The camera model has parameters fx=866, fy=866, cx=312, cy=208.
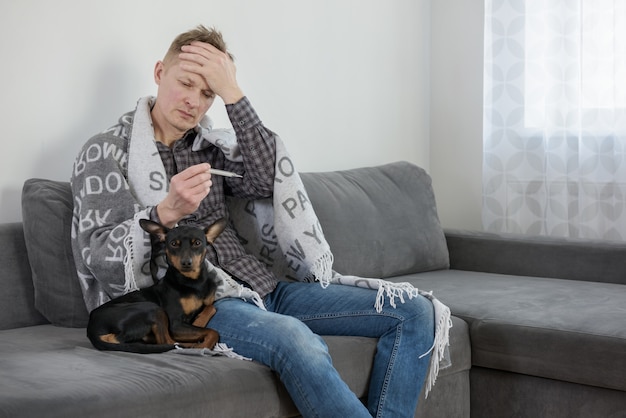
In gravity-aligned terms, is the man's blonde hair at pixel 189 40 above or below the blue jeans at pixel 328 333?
above

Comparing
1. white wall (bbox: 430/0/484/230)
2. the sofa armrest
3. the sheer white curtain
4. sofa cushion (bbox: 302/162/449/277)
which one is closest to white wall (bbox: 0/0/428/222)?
white wall (bbox: 430/0/484/230)

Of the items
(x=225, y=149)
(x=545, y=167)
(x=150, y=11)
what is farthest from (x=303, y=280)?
(x=545, y=167)

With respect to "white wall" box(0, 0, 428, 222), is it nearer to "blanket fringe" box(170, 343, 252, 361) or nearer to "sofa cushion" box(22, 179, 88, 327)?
"sofa cushion" box(22, 179, 88, 327)

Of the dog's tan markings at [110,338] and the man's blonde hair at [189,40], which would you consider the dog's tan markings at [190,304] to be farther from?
the man's blonde hair at [189,40]

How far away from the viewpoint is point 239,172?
2.29m

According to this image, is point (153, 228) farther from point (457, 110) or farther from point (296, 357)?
point (457, 110)

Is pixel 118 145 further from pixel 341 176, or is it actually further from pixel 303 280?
pixel 341 176

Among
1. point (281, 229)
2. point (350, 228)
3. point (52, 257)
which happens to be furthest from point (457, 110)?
point (52, 257)

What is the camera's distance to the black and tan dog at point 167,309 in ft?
6.23

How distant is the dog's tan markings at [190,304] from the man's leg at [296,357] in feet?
0.24

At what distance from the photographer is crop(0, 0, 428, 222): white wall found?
2.39 metres

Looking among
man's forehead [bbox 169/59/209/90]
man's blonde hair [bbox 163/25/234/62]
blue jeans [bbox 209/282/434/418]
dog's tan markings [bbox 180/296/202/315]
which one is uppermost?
man's blonde hair [bbox 163/25/234/62]

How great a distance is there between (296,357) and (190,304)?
0.95ft

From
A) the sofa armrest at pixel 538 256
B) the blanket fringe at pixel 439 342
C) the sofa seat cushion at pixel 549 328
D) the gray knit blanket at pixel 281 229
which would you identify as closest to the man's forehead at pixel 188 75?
the gray knit blanket at pixel 281 229
